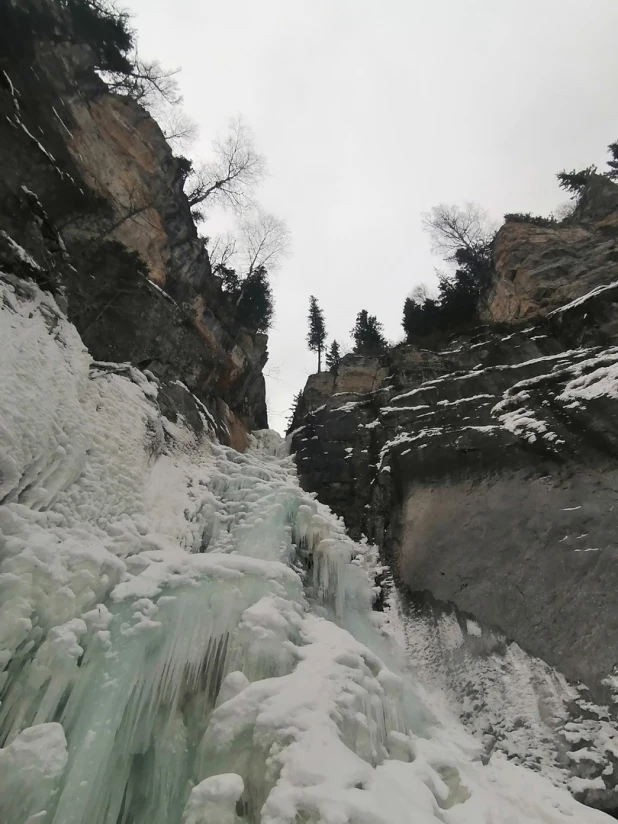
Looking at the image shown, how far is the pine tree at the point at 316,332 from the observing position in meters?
27.9

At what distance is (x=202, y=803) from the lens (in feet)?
10.6

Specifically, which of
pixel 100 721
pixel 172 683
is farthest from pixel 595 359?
pixel 100 721

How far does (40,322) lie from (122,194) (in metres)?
8.48

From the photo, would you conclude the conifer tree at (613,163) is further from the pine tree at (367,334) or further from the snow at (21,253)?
the snow at (21,253)

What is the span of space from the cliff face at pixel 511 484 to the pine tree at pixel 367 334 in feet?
29.6

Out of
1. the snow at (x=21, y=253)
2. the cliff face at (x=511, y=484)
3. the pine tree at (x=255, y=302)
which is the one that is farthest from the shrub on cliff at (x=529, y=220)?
the snow at (x=21, y=253)

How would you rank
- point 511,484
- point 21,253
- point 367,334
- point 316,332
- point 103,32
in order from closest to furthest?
point 21,253, point 511,484, point 103,32, point 367,334, point 316,332

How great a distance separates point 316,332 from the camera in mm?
28328

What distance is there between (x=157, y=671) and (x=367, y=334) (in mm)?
21061

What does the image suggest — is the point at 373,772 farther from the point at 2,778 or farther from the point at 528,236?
the point at 528,236

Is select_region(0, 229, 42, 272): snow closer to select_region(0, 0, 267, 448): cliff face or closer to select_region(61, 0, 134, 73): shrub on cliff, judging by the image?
select_region(0, 0, 267, 448): cliff face

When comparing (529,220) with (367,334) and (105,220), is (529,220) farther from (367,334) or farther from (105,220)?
(105,220)

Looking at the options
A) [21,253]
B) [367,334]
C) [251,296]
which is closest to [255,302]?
[251,296]

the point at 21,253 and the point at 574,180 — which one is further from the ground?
the point at 574,180
